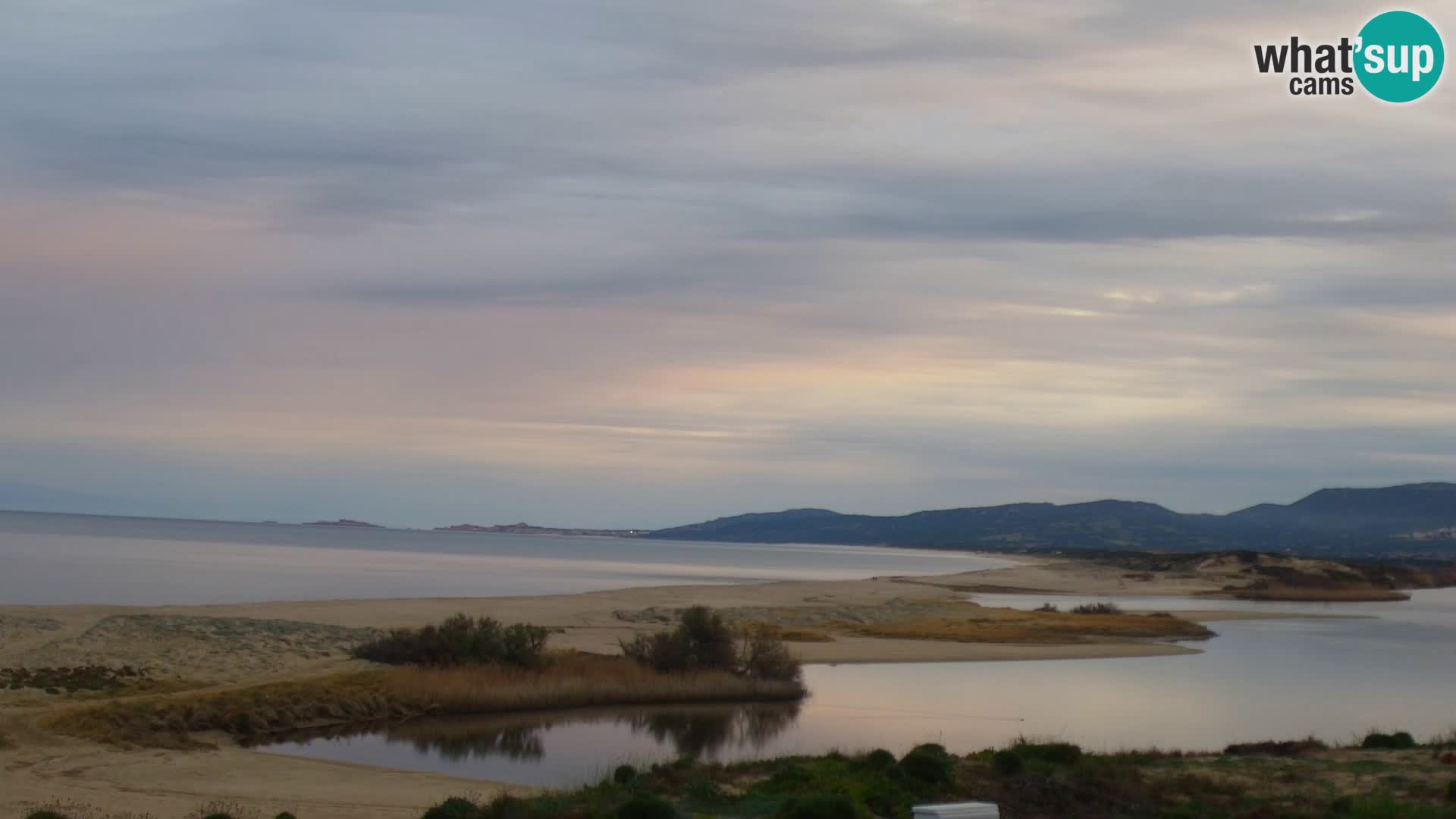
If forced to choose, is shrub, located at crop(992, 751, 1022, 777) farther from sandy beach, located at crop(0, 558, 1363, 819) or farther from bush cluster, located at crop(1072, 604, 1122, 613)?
bush cluster, located at crop(1072, 604, 1122, 613)

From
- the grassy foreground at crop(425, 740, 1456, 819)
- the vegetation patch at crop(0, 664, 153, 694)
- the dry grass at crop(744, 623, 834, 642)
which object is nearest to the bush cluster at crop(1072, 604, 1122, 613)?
the dry grass at crop(744, 623, 834, 642)

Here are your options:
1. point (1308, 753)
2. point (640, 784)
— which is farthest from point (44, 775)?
point (1308, 753)

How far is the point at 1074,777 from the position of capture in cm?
1734

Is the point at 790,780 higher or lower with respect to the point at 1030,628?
higher

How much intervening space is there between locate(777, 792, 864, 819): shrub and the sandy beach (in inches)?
216

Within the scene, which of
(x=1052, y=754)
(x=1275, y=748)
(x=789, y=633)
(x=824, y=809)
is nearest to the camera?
(x=824, y=809)

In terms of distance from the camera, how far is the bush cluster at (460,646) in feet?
108

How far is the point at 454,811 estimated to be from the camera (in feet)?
51.7

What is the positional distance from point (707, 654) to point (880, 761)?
17.5 m

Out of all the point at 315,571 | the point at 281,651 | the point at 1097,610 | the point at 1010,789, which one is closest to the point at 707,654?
the point at 281,651

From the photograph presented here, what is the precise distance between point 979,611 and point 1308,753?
3945cm

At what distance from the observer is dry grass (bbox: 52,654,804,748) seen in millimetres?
24208

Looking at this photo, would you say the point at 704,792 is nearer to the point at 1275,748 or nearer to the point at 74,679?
the point at 1275,748

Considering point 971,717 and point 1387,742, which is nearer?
point 1387,742
